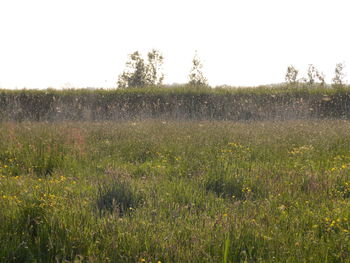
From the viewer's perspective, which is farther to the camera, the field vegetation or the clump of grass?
the field vegetation

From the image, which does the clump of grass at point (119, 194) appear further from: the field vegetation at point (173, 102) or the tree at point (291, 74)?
the tree at point (291, 74)

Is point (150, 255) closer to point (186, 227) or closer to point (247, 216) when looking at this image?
point (186, 227)

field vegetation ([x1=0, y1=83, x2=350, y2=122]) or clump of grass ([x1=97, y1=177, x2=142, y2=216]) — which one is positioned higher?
field vegetation ([x1=0, y1=83, x2=350, y2=122])

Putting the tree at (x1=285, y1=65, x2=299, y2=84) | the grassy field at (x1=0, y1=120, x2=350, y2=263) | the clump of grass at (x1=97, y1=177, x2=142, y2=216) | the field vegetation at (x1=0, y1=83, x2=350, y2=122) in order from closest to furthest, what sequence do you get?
the grassy field at (x1=0, y1=120, x2=350, y2=263) < the clump of grass at (x1=97, y1=177, x2=142, y2=216) < the field vegetation at (x1=0, y1=83, x2=350, y2=122) < the tree at (x1=285, y1=65, x2=299, y2=84)

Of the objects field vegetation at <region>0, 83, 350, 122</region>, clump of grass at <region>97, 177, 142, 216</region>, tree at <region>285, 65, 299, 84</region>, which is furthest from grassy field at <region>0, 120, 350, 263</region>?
tree at <region>285, 65, 299, 84</region>

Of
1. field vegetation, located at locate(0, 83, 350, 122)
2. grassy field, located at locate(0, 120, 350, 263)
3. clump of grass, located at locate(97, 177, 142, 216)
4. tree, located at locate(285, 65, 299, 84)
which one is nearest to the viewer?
grassy field, located at locate(0, 120, 350, 263)

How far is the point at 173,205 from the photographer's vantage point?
13.5ft

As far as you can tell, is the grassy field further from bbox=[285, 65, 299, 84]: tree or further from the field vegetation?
bbox=[285, 65, 299, 84]: tree

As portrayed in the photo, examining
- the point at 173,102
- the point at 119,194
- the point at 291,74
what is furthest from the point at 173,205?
the point at 291,74

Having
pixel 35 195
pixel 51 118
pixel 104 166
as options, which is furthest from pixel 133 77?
pixel 35 195

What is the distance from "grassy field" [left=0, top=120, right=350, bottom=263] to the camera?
3043 millimetres

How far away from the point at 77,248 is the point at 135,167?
347 centimetres

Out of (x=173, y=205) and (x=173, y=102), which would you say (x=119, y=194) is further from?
(x=173, y=102)

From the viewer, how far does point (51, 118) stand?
57.8 ft
